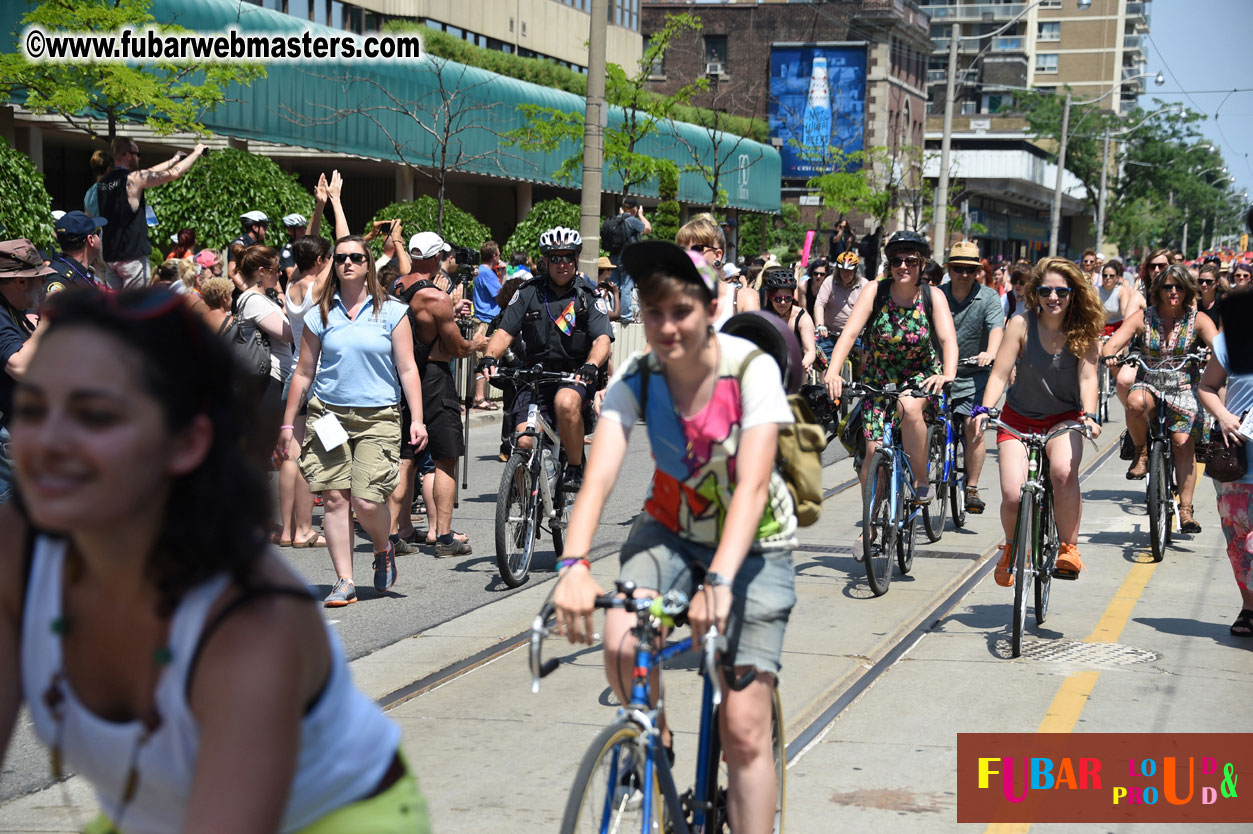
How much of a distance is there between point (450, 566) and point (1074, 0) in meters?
142

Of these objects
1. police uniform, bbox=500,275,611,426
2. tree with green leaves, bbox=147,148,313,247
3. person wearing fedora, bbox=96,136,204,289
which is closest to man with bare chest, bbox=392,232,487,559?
police uniform, bbox=500,275,611,426

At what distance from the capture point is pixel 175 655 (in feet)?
5.72

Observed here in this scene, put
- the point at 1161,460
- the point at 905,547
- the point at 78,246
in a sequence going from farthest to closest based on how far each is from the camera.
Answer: the point at 1161,460
the point at 78,246
the point at 905,547

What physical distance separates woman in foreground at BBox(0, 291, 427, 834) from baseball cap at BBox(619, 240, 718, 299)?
5.67 feet

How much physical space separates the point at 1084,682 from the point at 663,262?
378cm

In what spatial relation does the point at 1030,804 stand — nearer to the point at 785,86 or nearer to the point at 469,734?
the point at 469,734

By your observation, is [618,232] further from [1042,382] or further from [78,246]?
[1042,382]

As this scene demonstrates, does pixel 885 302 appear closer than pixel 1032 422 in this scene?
No

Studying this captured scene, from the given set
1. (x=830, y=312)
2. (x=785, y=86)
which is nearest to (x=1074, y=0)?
(x=785, y=86)

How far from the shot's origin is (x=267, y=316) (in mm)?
9133

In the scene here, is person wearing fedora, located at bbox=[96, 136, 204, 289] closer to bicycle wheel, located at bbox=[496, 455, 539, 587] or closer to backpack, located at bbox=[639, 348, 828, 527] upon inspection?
bicycle wheel, located at bbox=[496, 455, 539, 587]

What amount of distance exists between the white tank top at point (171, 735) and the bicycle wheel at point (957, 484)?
325 inches

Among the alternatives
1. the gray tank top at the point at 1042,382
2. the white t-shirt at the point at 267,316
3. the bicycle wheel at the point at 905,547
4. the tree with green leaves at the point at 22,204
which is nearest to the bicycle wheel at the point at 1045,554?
the gray tank top at the point at 1042,382

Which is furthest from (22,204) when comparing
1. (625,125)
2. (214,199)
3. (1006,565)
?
(625,125)
